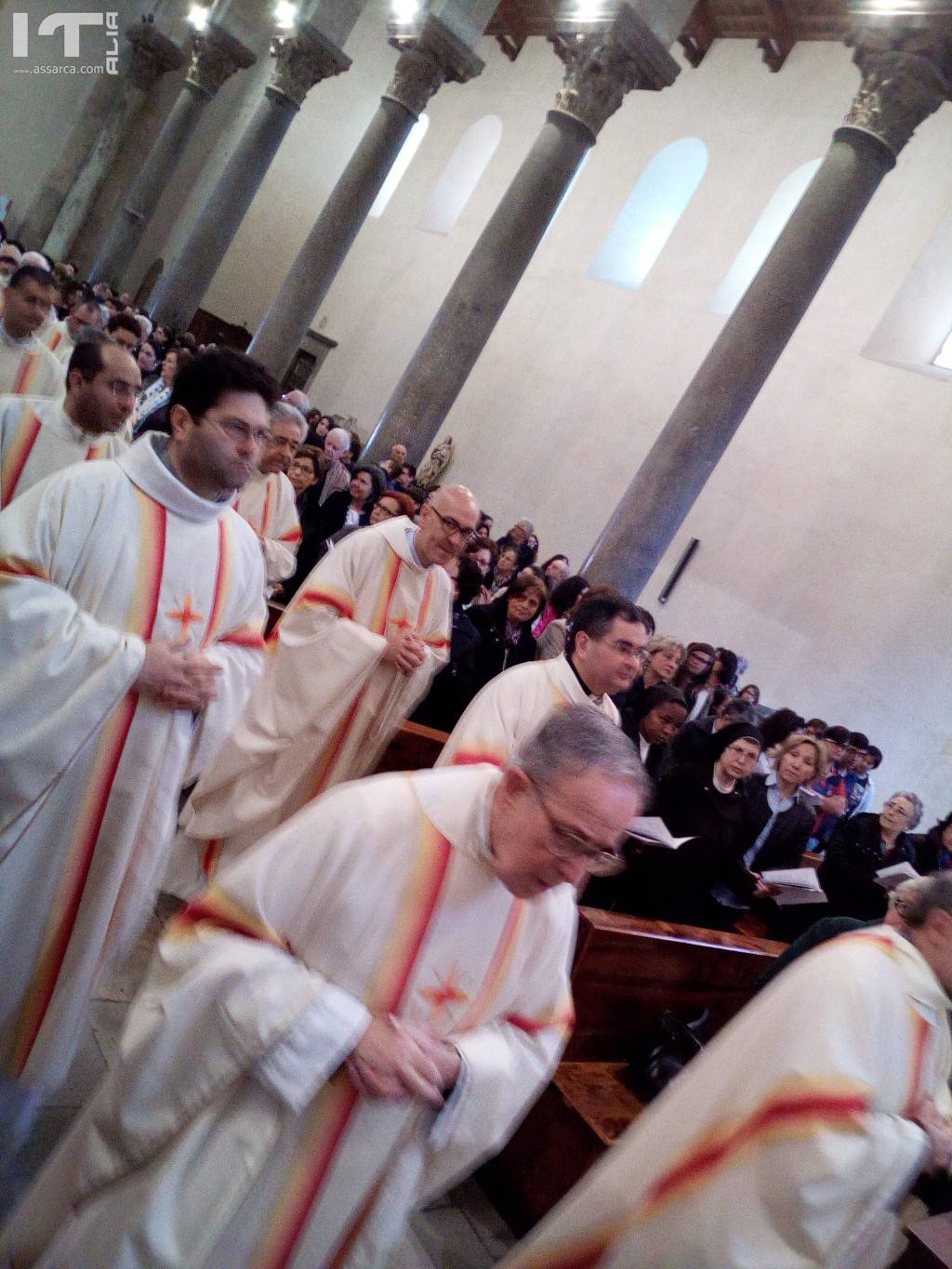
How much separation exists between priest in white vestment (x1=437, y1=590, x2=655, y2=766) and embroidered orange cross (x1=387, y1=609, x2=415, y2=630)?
36.7 inches

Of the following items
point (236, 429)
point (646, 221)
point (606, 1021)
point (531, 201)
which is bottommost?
point (606, 1021)

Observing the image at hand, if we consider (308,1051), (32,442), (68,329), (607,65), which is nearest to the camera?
(308,1051)

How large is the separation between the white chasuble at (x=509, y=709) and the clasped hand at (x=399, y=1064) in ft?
4.99

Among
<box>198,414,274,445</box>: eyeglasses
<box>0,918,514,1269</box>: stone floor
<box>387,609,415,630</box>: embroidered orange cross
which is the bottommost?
<box>0,918,514,1269</box>: stone floor

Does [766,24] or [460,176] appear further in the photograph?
[460,176]

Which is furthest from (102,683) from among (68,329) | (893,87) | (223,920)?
(893,87)

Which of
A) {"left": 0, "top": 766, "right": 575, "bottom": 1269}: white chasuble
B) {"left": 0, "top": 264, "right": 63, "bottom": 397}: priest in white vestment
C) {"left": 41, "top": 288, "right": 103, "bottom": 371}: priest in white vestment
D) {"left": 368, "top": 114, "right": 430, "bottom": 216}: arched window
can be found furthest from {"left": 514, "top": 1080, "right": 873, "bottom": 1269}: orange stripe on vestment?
{"left": 368, "top": 114, "right": 430, "bottom": 216}: arched window

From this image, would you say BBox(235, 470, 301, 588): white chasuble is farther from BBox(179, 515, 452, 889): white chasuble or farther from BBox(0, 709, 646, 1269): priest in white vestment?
BBox(0, 709, 646, 1269): priest in white vestment

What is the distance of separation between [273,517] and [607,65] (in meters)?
8.11

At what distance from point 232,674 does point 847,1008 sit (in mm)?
1714

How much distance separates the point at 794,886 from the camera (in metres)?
4.39

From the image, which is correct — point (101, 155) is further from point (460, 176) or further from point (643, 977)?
point (643, 977)

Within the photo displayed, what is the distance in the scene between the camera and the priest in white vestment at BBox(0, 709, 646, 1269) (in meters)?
1.52

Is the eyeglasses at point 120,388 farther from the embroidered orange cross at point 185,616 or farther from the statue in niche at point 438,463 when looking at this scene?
the statue in niche at point 438,463
